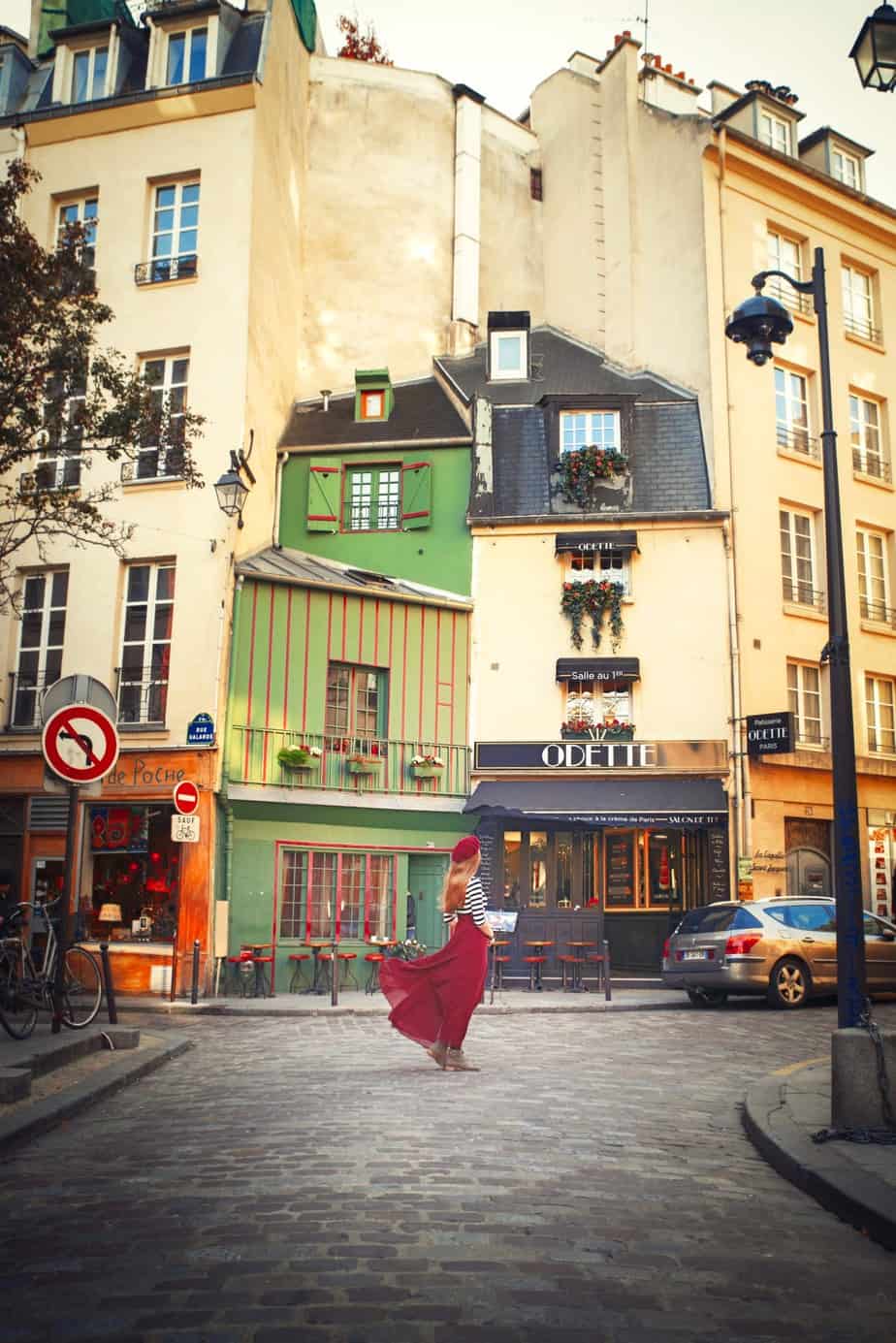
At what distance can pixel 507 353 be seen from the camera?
26.2 metres

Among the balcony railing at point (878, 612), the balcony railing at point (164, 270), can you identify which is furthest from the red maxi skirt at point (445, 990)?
the balcony railing at point (878, 612)

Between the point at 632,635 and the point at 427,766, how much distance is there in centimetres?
462

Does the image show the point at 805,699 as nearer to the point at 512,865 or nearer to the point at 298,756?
the point at 512,865

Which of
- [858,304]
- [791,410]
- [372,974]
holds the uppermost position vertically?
[858,304]

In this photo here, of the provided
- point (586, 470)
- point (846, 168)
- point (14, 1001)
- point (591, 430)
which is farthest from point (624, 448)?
point (14, 1001)

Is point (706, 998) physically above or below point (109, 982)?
below

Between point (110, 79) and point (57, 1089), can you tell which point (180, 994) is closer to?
point (57, 1089)

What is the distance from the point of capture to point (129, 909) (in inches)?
774

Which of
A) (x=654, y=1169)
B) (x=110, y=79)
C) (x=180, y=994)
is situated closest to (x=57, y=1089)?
(x=654, y=1169)

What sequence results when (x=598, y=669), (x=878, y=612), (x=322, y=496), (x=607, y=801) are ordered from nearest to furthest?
(x=607, y=801) < (x=598, y=669) < (x=322, y=496) < (x=878, y=612)

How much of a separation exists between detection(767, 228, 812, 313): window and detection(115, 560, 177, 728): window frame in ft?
45.9

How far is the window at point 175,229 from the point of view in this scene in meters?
21.6

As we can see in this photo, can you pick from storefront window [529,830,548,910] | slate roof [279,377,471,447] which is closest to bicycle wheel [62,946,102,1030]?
storefront window [529,830,548,910]

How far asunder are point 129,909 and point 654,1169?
49.5 feet
